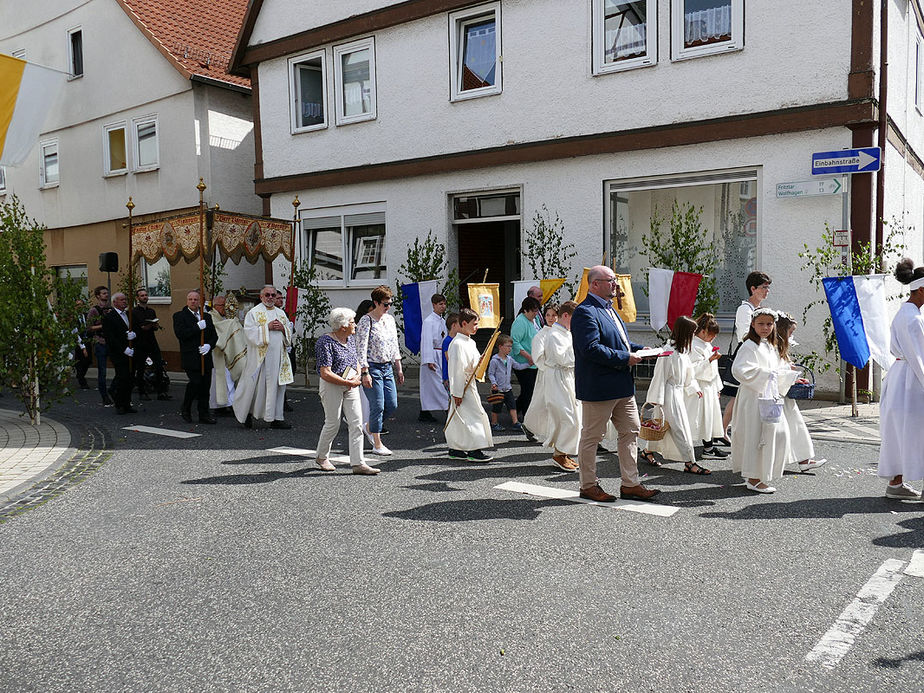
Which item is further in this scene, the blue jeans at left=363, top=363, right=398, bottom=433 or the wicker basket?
the blue jeans at left=363, top=363, right=398, bottom=433

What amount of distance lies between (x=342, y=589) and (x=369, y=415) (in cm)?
426

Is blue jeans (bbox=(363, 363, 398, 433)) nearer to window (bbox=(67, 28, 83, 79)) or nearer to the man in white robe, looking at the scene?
the man in white robe

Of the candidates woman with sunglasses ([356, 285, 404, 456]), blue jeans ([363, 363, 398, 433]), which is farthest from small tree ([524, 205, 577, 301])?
blue jeans ([363, 363, 398, 433])

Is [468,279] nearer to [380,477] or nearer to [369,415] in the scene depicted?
[369,415]

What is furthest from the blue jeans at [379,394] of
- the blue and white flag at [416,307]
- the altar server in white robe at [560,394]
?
the blue and white flag at [416,307]

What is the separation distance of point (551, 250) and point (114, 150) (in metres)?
13.7

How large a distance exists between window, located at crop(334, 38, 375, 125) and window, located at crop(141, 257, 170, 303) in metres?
6.40

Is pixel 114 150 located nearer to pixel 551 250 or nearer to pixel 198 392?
pixel 198 392

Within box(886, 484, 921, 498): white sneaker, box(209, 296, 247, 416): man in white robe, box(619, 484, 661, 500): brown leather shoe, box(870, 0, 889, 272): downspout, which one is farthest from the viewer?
box(209, 296, 247, 416): man in white robe

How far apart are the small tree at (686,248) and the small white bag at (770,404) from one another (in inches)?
188

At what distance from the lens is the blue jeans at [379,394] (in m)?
8.89

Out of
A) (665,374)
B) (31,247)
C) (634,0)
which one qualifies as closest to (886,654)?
(665,374)

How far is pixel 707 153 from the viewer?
12.6 m

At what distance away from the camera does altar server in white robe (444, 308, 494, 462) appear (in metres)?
8.29
